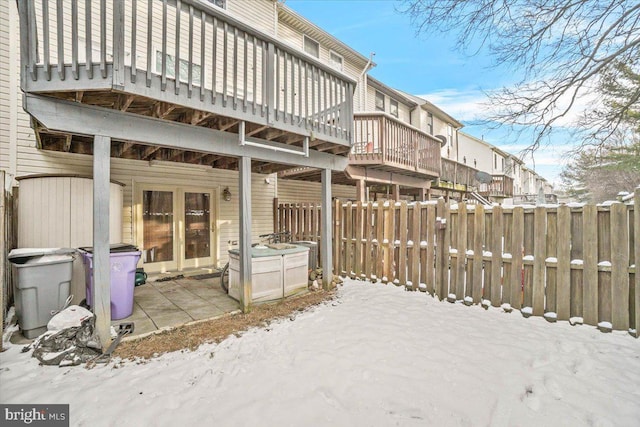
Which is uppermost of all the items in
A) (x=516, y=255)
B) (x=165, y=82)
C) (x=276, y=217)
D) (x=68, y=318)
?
(x=165, y=82)

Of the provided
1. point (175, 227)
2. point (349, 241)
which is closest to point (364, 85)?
point (349, 241)

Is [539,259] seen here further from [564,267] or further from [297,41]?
[297,41]

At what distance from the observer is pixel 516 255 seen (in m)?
3.97

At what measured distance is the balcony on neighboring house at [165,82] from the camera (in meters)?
2.69

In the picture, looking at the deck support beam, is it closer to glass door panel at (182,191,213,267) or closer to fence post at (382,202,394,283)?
fence post at (382,202,394,283)

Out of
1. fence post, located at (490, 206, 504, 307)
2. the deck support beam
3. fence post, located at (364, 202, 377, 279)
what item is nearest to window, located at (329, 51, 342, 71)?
fence post, located at (364, 202, 377, 279)

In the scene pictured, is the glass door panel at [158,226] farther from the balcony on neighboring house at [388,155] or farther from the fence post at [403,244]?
the fence post at [403,244]

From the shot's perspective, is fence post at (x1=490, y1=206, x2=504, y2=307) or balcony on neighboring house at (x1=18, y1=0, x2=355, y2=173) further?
fence post at (x1=490, y1=206, x2=504, y2=307)

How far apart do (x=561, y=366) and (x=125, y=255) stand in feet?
16.5

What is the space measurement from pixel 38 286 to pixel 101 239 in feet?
3.65

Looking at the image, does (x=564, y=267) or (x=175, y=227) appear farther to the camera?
(x=175, y=227)

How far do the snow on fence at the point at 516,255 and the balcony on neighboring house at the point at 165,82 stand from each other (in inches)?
82.1

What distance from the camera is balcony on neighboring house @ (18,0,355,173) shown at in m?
2.69

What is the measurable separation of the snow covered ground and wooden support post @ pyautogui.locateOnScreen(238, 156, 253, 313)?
73cm
